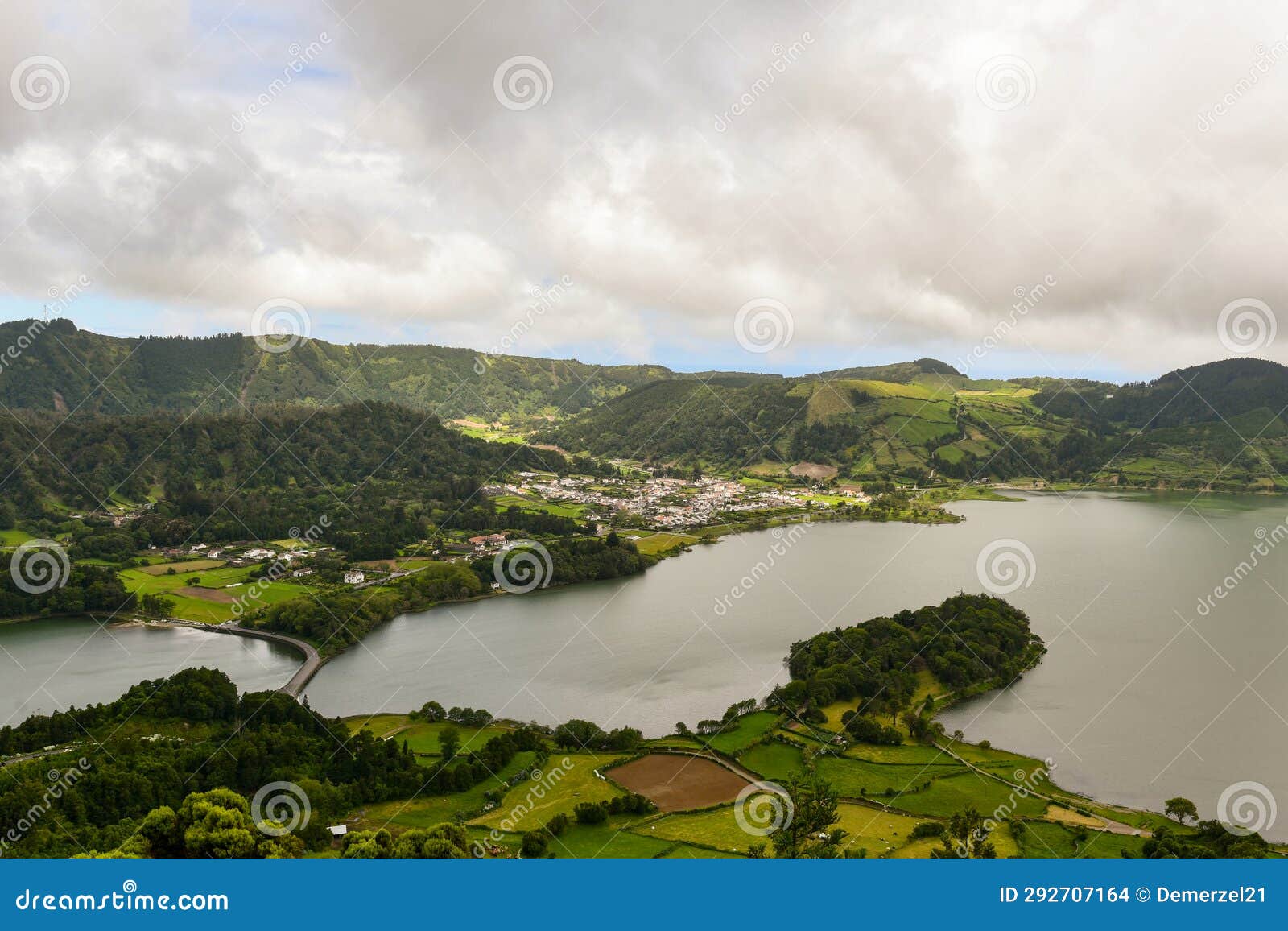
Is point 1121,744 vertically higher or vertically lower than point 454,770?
higher

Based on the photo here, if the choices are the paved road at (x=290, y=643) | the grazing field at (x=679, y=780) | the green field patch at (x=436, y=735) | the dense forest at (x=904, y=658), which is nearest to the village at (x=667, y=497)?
the paved road at (x=290, y=643)

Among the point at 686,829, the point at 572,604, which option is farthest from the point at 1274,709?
the point at 572,604

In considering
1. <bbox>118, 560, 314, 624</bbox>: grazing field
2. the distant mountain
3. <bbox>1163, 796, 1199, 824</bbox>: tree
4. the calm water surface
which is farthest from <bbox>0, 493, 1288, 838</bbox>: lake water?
the distant mountain

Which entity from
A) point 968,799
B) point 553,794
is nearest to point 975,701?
point 968,799

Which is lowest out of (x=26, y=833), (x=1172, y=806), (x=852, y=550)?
(x=26, y=833)

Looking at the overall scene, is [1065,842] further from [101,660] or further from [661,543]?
[661,543]

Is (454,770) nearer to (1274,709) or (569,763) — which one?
(569,763)
